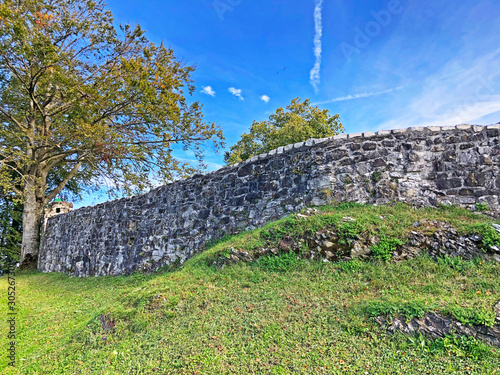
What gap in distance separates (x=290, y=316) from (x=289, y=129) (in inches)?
637

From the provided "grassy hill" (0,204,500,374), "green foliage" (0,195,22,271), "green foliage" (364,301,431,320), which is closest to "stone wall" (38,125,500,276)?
"grassy hill" (0,204,500,374)

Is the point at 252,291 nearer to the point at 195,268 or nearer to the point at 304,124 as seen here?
the point at 195,268

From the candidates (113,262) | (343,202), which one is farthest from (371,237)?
(113,262)

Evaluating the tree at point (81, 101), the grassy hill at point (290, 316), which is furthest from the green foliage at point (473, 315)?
the tree at point (81, 101)

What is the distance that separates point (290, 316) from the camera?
3773 millimetres

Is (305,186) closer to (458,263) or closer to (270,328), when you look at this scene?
(458,263)

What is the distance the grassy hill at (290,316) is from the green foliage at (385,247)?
0.24 ft

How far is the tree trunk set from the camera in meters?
14.6

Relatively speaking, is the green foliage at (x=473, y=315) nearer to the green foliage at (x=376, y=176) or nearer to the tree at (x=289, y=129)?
the green foliage at (x=376, y=176)

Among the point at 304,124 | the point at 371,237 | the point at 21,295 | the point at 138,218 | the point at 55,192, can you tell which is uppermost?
the point at 304,124

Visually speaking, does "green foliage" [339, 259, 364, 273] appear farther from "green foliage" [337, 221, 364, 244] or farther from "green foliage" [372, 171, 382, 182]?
"green foliage" [372, 171, 382, 182]

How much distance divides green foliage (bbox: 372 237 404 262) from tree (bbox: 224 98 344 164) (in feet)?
46.0

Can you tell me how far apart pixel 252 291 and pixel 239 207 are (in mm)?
3473

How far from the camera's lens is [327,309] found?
3.80 m
